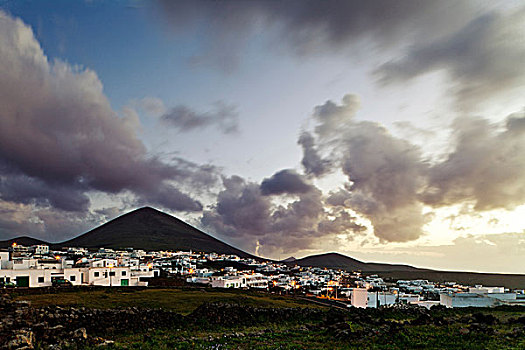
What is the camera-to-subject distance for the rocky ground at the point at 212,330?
19.9 m

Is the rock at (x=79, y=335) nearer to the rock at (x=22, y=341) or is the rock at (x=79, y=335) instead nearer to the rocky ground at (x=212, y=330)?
the rocky ground at (x=212, y=330)

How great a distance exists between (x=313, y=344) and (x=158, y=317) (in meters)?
12.4

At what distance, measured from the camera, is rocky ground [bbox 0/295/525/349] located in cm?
1986

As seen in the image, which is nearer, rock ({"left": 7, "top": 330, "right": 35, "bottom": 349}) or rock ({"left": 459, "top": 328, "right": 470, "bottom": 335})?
rock ({"left": 7, "top": 330, "right": 35, "bottom": 349})

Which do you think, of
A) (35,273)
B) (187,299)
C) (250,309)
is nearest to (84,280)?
(35,273)

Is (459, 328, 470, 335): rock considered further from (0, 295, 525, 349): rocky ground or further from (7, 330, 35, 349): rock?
(7, 330, 35, 349): rock

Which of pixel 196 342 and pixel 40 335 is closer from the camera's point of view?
pixel 40 335

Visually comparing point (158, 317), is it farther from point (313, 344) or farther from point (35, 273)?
point (35, 273)

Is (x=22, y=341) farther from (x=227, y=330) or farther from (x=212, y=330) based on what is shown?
(x=227, y=330)

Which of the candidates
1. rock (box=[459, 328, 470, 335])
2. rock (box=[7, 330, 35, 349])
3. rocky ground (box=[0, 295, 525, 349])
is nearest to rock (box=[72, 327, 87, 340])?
rocky ground (box=[0, 295, 525, 349])

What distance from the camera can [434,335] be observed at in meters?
23.1

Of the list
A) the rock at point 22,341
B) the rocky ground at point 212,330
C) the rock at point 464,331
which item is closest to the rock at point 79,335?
the rocky ground at point 212,330

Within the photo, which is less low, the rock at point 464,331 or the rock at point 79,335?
the rock at point 79,335

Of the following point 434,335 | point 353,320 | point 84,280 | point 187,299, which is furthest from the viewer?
point 84,280
